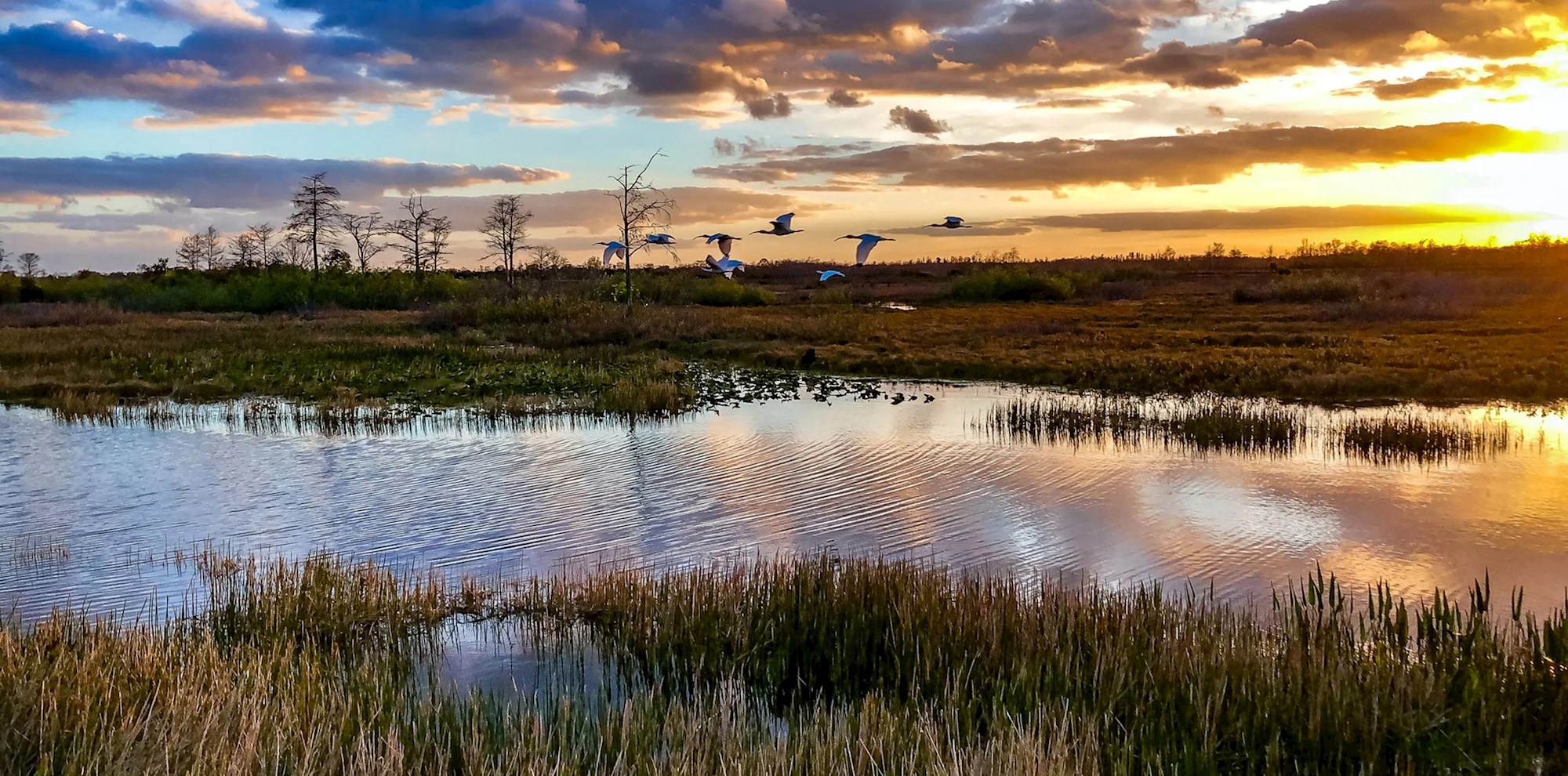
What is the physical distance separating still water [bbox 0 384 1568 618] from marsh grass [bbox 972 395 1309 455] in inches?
20.7

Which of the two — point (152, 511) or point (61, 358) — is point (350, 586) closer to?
point (152, 511)

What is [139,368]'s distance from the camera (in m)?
24.7

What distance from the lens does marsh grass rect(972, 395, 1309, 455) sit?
16.2 m

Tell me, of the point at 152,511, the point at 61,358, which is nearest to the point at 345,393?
the point at 152,511

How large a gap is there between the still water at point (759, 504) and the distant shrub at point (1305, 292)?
26.1m

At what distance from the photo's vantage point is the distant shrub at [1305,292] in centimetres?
4188

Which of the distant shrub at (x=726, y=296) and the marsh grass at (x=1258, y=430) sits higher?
the distant shrub at (x=726, y=296)

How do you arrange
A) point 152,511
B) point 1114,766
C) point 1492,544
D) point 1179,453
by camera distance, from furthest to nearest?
point 1179,453 → point 152,511 → point 1492,544 → point 1114,766

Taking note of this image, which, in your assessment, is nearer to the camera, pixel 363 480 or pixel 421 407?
pixel 363 480

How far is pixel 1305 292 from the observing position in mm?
43094

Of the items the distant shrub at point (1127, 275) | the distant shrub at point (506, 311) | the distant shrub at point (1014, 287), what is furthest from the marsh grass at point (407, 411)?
the distant shrub at point (1127, 275)

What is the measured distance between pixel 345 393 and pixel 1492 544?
18.6 m

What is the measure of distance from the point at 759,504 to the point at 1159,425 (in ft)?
27.7

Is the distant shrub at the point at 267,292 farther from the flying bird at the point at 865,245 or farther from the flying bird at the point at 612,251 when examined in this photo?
the flying bird at the point at 865,245
